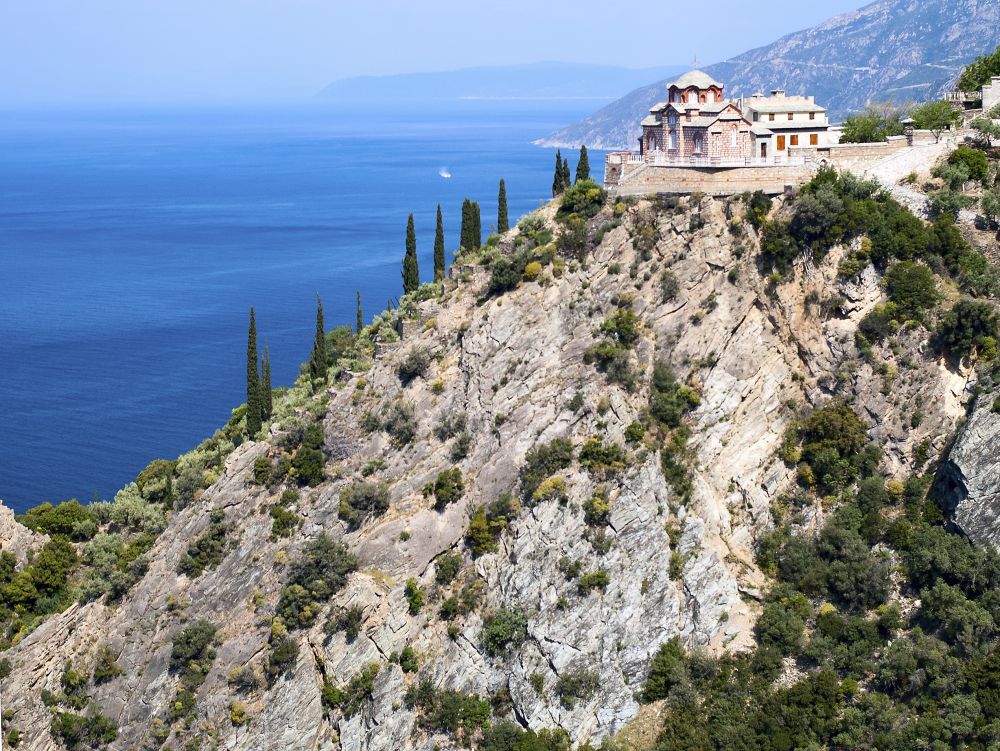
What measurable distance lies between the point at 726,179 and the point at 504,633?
2408cm

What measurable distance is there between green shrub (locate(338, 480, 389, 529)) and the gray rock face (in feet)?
80.1

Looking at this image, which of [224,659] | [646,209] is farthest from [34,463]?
[646,209]

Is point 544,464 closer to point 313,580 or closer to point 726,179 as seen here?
point 313,580

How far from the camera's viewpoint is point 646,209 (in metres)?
62.5

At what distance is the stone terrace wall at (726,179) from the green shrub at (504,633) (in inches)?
874

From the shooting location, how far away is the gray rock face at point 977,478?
51.2 meters

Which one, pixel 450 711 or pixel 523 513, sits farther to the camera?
pixel 523 513

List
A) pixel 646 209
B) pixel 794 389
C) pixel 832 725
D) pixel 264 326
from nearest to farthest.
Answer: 1. pixel 832 725
2. pixel 794 389
3. pixel 646 209
4. pixel 264 326

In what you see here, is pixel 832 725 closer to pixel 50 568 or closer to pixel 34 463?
pixel 50 568

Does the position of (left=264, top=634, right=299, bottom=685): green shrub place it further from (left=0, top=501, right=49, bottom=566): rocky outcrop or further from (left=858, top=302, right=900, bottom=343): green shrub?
(left=858, top=302, right=900, bottom=343): green shrub

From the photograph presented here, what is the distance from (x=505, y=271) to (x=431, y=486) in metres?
11.7

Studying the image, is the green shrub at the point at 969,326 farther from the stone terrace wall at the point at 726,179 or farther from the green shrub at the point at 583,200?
the green shrub at the point at 583,200

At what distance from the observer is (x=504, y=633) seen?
53531 mm

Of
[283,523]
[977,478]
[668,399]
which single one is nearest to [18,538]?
[283,523]
